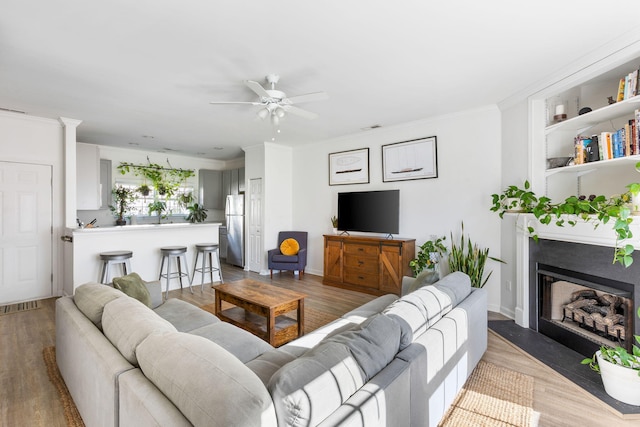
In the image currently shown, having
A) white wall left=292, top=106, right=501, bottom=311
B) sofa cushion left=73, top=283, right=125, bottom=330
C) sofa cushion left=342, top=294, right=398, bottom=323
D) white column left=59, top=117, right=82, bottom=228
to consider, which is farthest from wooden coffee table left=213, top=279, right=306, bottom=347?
white column left=59, top=117, right=82, bottom=228

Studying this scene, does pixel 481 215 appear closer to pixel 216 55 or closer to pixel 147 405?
pixel 216 55

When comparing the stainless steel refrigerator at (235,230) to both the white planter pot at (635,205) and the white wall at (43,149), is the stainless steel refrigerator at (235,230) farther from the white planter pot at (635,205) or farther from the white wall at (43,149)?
the white planter pot at (635,205)

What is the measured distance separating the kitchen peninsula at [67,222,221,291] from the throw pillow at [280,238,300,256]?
1.27m

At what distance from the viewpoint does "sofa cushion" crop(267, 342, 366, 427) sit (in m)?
0.94

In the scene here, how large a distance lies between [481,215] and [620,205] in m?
1.69

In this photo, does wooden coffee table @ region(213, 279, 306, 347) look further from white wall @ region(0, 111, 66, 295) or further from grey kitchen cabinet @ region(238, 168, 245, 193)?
grey kitchen cabinet @ region(238, 168, 245, 193)

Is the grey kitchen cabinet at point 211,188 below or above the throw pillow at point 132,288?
above

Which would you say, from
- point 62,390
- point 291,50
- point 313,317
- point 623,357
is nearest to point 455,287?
point 623,357

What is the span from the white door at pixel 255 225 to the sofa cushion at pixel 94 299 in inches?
154

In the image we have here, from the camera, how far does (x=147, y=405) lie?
1015 mm

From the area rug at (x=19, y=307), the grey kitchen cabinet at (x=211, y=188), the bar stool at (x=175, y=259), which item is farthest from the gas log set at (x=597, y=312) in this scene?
the grey kitchen cabinet at (x=211, y=188)

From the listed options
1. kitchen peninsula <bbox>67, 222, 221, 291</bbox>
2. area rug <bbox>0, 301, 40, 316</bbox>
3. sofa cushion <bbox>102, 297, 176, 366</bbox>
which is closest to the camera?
sofa cushion <bbox>102, 297, 176, 366</bbox>

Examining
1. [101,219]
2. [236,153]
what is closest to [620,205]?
[236,153]

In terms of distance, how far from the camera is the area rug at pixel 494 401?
→ 5.99 ft
